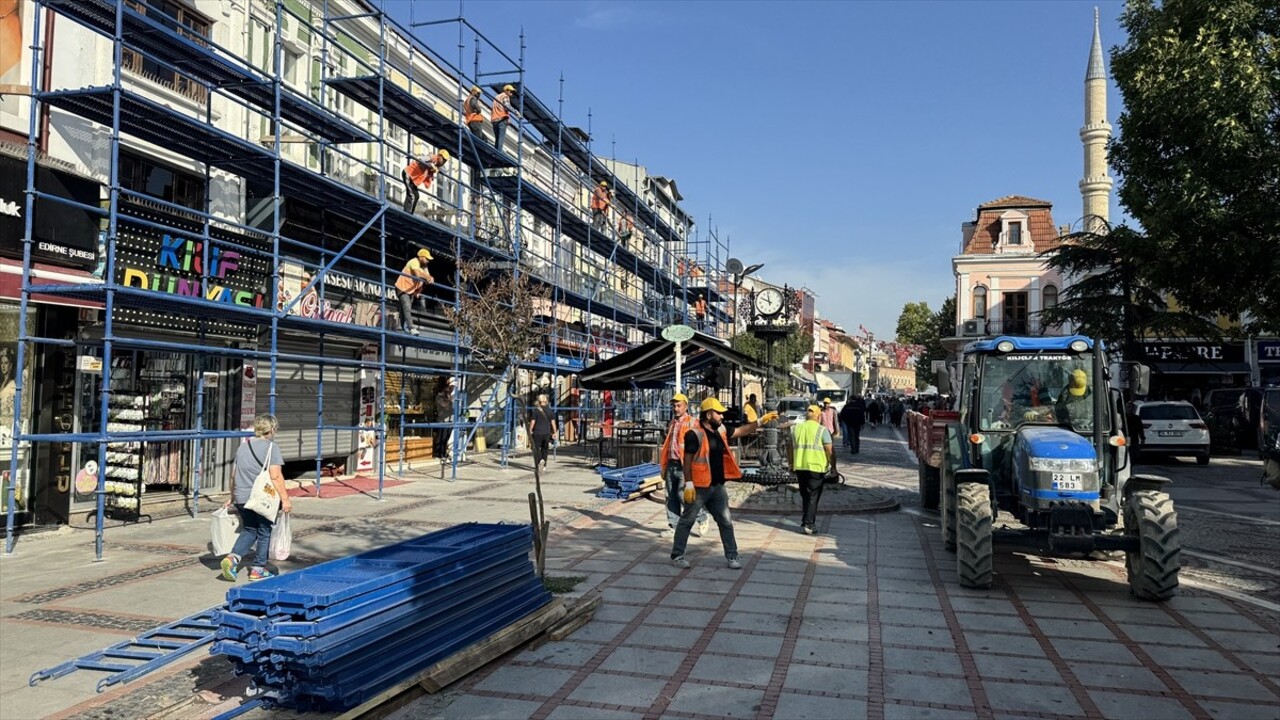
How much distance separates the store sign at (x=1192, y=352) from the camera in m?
33.9

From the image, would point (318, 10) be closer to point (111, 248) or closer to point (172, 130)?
point (172, 130)

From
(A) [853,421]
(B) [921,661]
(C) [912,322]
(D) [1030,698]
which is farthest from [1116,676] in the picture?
(C) [912,322]

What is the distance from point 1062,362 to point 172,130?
10.9 meters

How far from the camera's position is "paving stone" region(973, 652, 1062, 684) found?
208 inches

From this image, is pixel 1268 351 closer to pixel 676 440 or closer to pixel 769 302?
pixel 769 302

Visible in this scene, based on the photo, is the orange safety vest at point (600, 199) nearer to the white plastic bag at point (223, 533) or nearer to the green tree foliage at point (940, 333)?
the white plastic bag at point (223, 533)

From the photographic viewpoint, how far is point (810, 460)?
10.4m

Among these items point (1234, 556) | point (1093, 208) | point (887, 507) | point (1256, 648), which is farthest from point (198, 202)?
point (1093, 208)

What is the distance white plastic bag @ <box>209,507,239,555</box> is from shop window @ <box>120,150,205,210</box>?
21.8 feet

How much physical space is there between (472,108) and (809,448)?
1157cm

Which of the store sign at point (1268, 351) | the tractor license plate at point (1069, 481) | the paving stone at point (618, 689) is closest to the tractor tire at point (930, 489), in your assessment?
the tractor license plate at point (1069, 481)

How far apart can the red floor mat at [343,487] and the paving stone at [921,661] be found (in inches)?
407

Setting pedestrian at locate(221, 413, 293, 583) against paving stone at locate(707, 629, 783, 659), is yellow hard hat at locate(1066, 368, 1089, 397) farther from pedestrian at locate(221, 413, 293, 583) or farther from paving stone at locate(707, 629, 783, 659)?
pedestrian at locate(221, 413, 293, 583)

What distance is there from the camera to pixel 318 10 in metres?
16.3
